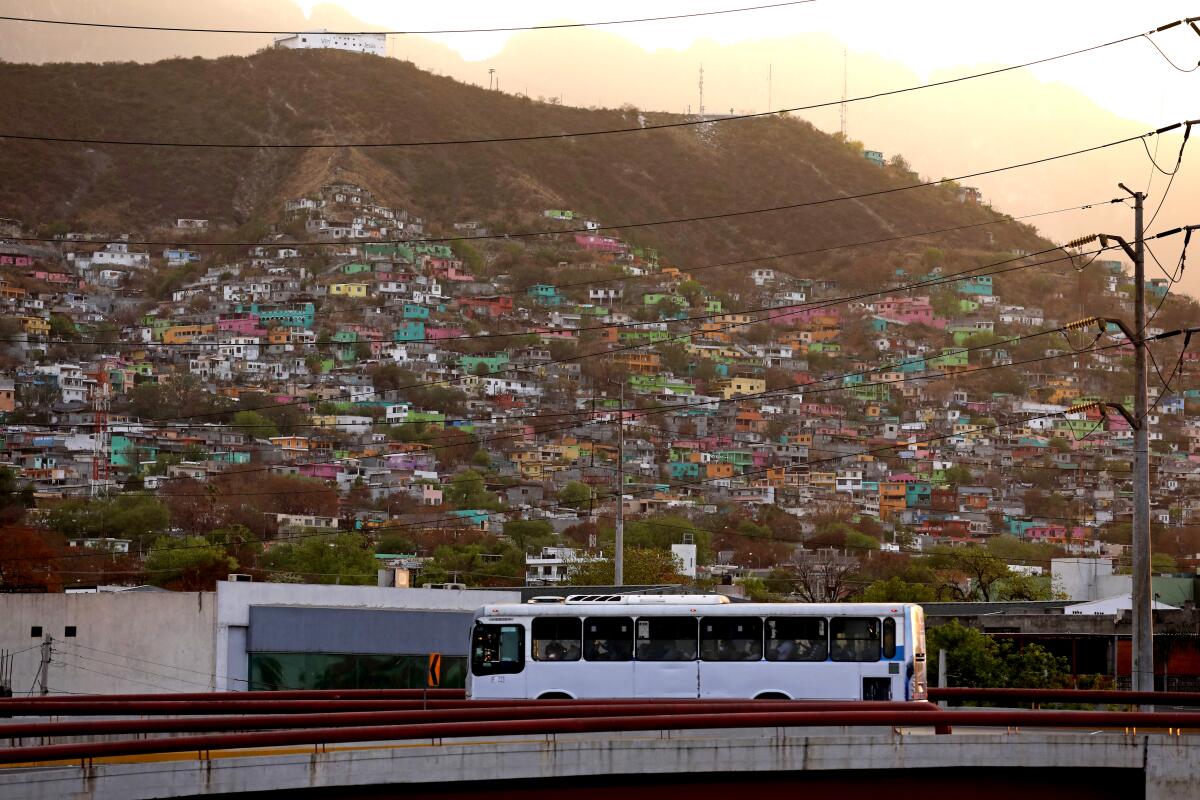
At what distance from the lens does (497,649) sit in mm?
33688

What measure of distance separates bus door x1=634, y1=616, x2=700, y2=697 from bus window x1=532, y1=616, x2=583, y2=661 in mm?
1387

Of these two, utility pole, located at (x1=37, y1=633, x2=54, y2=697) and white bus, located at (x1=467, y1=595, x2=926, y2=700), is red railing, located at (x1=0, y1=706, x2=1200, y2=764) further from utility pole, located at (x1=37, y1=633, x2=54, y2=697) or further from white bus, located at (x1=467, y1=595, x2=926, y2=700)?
utility pole, located at (x1=37, y1=633, x2=54, y2=697)

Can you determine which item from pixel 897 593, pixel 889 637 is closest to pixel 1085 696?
pixel 889 637

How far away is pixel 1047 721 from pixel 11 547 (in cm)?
12700

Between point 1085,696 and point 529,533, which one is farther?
point 529,533

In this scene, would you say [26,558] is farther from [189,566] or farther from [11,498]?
[11,498]

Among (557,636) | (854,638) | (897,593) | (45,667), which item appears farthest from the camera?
(897,593)

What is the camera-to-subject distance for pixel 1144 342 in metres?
37.5

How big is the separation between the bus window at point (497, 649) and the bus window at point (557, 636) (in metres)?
0.43

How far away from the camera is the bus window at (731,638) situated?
106ft

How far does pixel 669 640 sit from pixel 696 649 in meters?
0.61

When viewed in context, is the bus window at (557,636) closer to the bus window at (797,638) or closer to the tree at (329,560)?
the bus window at (797,638)

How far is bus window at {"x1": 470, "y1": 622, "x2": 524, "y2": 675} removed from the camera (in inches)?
1320

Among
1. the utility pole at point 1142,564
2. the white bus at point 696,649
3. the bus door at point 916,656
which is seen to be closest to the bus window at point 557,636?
the white bus at point 696,649
